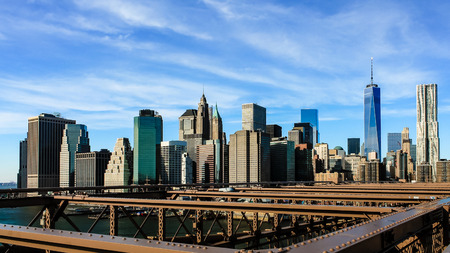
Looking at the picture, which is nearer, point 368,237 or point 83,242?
point 368,237

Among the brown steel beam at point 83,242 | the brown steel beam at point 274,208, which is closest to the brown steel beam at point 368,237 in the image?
the brown steel beam at point 83,242

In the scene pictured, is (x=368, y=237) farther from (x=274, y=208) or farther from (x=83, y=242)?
(x=274, y=208)

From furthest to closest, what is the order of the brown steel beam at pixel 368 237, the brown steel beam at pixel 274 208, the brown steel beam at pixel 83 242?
the brown steel beam at pixel 274 208 → the brown steel beam at pixel 83 242 → the brown steel beam at pixel 368 237

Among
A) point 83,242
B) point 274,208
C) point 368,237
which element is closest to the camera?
point 368,237

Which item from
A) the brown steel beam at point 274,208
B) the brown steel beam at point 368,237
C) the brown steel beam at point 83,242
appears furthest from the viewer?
the brown steel beam at point 274,208

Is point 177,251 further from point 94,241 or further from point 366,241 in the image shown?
point 366,241

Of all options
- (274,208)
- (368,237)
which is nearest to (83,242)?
(368,237)

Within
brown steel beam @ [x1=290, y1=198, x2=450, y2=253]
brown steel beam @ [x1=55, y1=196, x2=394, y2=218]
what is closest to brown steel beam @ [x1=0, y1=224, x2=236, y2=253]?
brown steel beam @ [x1=290, y1=198, x2=450, y2=253]

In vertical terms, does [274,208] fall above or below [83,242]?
below

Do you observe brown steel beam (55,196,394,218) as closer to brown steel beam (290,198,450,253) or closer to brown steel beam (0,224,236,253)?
brown steel beam (290,198,450,253)

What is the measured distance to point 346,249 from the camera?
5.34 meters

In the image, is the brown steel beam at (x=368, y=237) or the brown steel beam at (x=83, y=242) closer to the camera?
the brown steel beam at (x=368, y=237)

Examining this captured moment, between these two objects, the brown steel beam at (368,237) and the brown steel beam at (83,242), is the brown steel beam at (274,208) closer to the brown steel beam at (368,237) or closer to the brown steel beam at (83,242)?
the brown steel beam at (368,237)

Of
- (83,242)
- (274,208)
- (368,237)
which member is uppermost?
(368,237)
